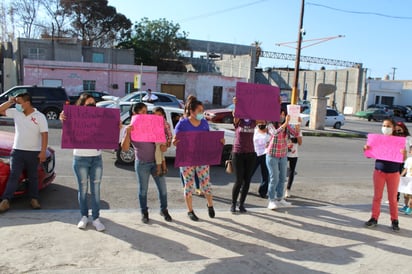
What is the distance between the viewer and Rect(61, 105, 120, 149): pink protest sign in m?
5.01

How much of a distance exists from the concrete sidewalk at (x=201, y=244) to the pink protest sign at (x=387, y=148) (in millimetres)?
1124

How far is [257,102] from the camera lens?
19.6 feet

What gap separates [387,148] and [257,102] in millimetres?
2007

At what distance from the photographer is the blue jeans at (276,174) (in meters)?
6.34

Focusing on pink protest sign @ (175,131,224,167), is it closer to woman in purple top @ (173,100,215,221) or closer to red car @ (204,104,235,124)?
woman in purple top @ (173,100,215,221)

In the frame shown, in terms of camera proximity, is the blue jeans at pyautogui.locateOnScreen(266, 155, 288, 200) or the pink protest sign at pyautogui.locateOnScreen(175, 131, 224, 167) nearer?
the pink protest sign at pyautogui.locateOnScreen(175, 131, 224, 167)

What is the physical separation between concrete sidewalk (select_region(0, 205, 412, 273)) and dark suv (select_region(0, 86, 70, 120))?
1400cm

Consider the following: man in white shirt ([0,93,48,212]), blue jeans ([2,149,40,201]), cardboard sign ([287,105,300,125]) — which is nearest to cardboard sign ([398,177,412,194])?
cardboard sign ([287,105,300,125])

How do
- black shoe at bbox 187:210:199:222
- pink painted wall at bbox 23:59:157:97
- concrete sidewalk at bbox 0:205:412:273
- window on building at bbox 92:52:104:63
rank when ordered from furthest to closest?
1. window on building at bbox 92:52:104:63
2. pink painted wall at bbox 23:59:157:97
3. black shoe at bbox 187:210:199:222
4. concrete sidewalk at bbox 0:205:412:273

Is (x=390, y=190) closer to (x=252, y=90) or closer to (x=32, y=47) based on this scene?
(x=252, y=90)

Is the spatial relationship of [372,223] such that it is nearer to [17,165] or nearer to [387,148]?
[387,148]

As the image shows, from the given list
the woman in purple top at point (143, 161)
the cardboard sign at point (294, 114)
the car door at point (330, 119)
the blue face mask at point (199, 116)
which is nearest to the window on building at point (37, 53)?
the car door at point (330, 119)

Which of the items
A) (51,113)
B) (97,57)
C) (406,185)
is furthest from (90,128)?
(97,57)

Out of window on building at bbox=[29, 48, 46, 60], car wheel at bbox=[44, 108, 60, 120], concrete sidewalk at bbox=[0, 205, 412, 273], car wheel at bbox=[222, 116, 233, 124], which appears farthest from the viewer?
window on building at bbox=[29, 48, 46, 60]
